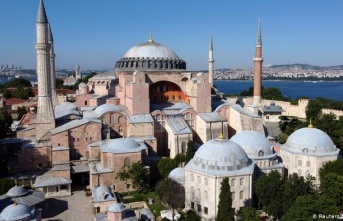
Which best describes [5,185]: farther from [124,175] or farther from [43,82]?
[43,82]

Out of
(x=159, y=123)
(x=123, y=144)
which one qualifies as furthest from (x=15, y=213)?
(x=159, y=123)

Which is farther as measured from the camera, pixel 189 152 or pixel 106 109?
pixel 106 109

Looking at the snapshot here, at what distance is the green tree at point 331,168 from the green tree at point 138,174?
921 centimetres

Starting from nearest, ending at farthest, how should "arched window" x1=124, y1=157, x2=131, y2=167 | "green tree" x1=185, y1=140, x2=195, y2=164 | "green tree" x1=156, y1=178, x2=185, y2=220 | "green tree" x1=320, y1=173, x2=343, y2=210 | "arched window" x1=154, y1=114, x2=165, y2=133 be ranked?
1. "green tree" x1=320, y1=173, x2=343, y2=210
2. "green tree" x1=156, y1=178, x2=185, y2=220
3. "arched window" x1=124, y1=157, x2=131, y2=167
4. "green tree" x1=185, y1=140, x2=195, y2=164
5. "arched window" x1=154, y1=114, x2=165, y2=133

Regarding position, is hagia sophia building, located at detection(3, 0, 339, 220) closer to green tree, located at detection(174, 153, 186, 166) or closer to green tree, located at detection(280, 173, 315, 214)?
green tree, located at detection(174, 153, 186, 166)

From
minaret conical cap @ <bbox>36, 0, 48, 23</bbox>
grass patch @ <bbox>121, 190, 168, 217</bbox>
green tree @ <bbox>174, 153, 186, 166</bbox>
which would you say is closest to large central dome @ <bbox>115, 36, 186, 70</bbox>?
minaret conical cap @ <bbox>36, 0, 48, 23</bbox>

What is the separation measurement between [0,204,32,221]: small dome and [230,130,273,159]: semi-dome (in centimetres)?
1110

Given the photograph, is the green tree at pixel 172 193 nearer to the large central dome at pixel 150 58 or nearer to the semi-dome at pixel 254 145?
the semi-dome at pixel 254 145

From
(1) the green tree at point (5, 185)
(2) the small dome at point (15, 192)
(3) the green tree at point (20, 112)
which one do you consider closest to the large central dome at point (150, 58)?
(1) the green tree at point (5, 185)

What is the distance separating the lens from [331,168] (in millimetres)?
17312

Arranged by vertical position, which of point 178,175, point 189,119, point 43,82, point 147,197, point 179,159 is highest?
point 43,82

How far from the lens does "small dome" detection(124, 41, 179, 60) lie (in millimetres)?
28766

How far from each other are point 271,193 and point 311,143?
5.23 metres

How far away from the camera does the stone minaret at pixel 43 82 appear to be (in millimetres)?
21766
